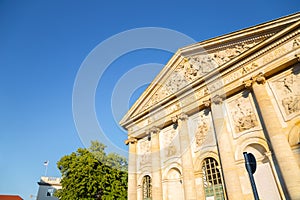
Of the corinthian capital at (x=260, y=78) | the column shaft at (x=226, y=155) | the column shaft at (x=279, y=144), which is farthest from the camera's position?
the corinthian capital at (x=260, y=78)

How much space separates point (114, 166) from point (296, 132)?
1826 centimetres

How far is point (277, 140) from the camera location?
29.2ft

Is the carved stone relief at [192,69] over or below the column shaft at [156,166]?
over

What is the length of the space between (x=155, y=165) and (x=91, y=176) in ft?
26.1

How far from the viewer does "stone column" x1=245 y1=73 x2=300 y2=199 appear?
8.04 meters

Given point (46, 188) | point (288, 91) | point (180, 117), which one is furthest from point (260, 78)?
point (46, 188)

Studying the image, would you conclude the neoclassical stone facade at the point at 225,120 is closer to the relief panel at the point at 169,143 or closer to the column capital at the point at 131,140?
the relief panel at the point at 169,143

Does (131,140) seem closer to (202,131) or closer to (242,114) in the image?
(202,131)

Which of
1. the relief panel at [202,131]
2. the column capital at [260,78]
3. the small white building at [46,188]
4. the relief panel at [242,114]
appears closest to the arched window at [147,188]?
the relief panel at [202,131]

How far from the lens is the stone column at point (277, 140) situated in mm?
8039

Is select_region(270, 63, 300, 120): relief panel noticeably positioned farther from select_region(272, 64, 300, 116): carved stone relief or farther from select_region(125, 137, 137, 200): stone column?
select_region(125, 137, 137, 200): stone column

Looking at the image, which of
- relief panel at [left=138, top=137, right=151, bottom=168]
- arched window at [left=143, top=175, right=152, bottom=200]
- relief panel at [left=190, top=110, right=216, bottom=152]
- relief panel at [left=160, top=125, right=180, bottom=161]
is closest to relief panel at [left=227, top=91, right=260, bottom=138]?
relief panel at [left=190, top=110, right=216, bottom=152]

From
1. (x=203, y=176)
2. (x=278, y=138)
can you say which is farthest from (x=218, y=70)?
(x=203, y=176)

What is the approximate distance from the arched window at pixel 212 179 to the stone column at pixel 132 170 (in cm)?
669
